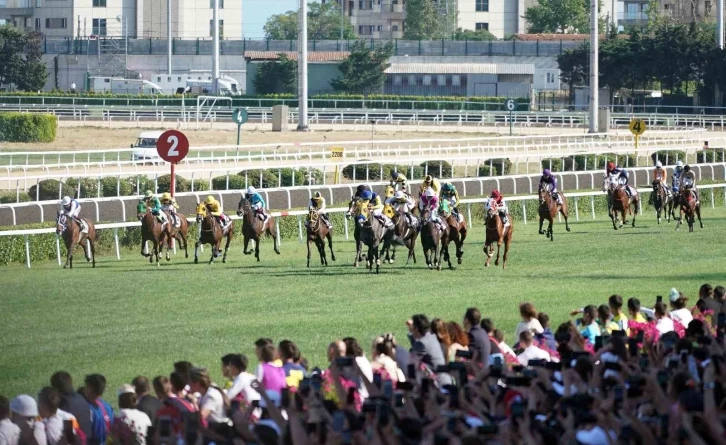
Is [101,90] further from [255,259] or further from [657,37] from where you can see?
[255,259]

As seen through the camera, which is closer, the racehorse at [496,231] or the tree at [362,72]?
the racehorse at [496,231]

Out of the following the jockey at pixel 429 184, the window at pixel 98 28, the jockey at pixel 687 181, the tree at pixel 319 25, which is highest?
the tree at pixel 319 25

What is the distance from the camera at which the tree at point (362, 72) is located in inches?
3408

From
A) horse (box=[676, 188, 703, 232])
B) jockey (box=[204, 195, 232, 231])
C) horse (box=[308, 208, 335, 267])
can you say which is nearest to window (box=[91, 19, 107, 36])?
horse (box=[676, 188, 703, 232])

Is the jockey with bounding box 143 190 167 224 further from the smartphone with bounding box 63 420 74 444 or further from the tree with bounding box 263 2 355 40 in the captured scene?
the tree with bounding box 263 2 355 40

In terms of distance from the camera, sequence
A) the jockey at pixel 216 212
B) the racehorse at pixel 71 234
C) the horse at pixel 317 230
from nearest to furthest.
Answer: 1. the racehorse at pixel 71 234
2. the horse at pixel 317 230
3. the jockey at pixel 216 212

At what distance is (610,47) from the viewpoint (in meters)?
74.8

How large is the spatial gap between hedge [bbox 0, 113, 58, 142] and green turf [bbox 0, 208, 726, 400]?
112ft

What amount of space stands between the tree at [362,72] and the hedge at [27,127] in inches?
1150

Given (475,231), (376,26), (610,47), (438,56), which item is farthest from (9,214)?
(376,26)

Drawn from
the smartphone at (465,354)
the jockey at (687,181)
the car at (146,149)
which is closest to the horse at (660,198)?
the jockey at (687,181)

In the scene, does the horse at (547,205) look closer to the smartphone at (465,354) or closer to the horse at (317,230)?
the horse at (317,230)

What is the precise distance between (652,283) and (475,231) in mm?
10834

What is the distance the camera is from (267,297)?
19906mm
